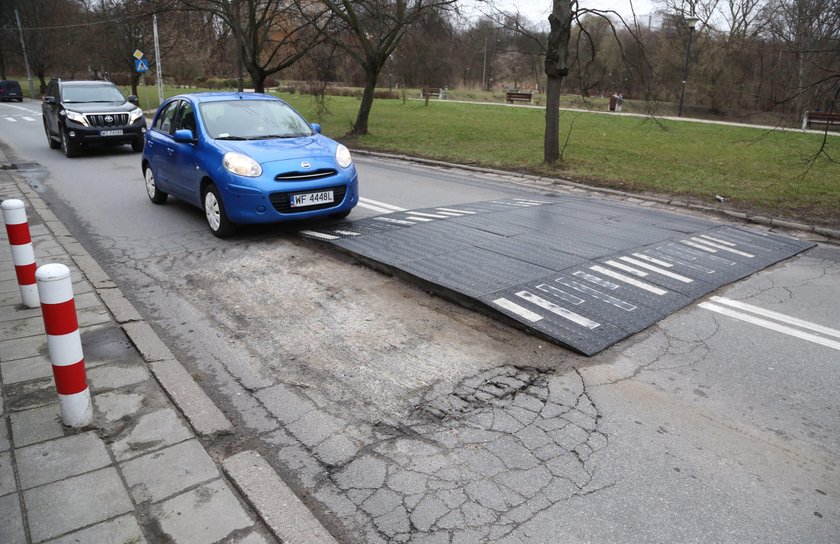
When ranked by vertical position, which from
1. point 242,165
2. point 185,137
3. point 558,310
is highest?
point 185,137

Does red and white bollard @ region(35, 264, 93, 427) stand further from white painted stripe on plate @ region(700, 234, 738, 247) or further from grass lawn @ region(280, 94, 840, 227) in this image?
grass lawn @ region(280, 94, 840, 227)

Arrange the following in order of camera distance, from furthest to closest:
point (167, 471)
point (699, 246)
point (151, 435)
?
point (699, 246), point (151, 435), point (167, 471)

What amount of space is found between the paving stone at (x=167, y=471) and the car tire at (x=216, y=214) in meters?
4.79

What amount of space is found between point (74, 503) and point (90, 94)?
55.4 feet

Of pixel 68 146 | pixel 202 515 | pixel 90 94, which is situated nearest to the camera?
pixel 202 515

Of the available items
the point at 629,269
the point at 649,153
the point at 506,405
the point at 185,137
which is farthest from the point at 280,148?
the point at 649,153

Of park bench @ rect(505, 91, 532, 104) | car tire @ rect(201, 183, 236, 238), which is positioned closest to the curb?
car tire @ rect(201, 183, 236, 238)

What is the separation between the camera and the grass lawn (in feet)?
38.2

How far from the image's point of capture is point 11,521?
2.82 metres

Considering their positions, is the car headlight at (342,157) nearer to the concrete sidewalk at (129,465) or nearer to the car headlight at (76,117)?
the concrete sidewalk at (129,465)

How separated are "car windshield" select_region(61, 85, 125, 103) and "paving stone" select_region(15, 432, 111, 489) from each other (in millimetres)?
15848

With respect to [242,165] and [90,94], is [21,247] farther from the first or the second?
[90,94]

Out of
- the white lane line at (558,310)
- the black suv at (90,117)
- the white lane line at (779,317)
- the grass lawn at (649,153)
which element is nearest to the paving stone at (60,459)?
the white lane line at (558,310)

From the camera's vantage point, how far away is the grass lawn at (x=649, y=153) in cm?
1163
